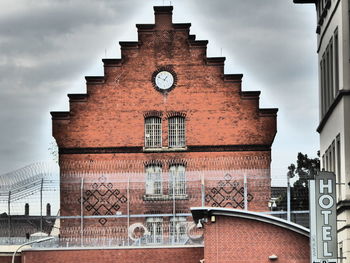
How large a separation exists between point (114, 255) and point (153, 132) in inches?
574

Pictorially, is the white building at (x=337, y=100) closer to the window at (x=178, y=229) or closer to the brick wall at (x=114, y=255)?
the brick wall at (x=114, y=255)

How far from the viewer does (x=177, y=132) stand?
7281cm

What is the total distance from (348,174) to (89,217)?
26327mm

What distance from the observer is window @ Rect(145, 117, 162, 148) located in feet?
238

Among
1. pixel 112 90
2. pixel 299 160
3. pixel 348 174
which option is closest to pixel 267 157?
pixel 112 90

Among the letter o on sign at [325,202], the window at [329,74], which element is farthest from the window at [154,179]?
the letter o on sign at [325,202]

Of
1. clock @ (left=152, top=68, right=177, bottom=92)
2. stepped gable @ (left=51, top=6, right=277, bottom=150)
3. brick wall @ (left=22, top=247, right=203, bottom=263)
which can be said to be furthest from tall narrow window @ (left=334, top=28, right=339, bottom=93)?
clock @ (left=152, top=68, right=177, bottom=92)

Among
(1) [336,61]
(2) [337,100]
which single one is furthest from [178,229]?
(2) [337,100]

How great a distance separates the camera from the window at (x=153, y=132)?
72.5m

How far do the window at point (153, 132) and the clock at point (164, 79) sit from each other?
1.77m

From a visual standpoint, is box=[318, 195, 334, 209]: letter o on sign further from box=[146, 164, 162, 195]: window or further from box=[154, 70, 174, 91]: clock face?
box=[154, 70, 174, 91]: clock face

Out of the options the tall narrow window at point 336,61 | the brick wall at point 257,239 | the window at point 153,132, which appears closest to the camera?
the tall narrow window at point 336,61

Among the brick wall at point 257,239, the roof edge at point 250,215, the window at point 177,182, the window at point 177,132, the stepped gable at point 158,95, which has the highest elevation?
the stepped gable at point 158,95

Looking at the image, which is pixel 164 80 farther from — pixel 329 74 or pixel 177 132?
pixel 329 74
